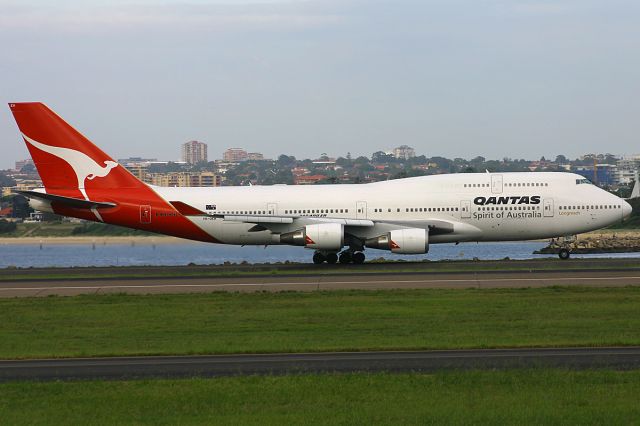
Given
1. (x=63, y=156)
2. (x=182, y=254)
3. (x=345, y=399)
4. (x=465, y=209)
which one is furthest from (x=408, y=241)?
(x=345, y=399)

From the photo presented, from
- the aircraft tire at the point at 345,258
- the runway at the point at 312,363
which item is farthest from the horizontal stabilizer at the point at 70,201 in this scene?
the runway at the point at 312,363

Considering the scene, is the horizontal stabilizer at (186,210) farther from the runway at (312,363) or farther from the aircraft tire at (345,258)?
the runway at (312,363)

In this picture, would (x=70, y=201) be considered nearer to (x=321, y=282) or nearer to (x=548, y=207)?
(x=321, y=282)

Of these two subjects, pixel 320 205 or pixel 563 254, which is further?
pixel 320 205

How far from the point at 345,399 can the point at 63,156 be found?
124 ft

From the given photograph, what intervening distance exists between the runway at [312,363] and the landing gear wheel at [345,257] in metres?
28.7

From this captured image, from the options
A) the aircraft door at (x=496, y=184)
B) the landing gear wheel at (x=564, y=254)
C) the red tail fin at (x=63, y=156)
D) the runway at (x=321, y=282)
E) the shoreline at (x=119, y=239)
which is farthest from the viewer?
the shoreline at (x=119, y=239)

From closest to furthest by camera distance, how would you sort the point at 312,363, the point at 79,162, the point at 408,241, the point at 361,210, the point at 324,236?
1. the point at 312,363
2. the point at 408,241
3. the point at 324,236
4. the point at 361,210
5. the point at 79,162

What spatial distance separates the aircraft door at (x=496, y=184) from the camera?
51.2 m

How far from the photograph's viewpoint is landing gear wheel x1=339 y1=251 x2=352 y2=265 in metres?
52.3

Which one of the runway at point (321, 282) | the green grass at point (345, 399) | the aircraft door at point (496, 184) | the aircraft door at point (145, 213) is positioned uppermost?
the aircraft door at point (496, 184)

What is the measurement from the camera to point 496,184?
5150cm

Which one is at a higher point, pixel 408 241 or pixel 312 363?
pixel 408 241

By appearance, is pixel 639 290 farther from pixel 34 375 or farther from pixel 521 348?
pixel 34 375
